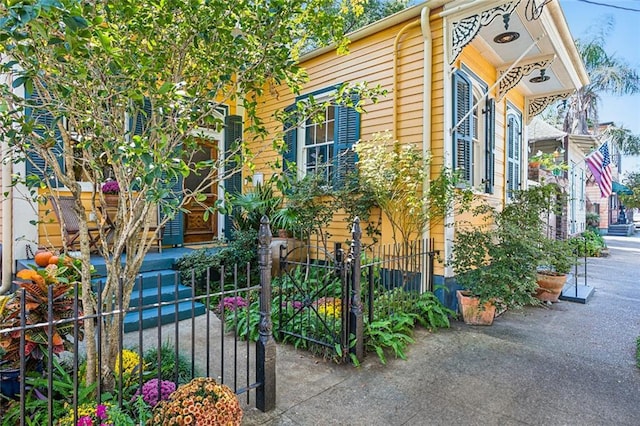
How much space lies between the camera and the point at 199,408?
2.15 metres

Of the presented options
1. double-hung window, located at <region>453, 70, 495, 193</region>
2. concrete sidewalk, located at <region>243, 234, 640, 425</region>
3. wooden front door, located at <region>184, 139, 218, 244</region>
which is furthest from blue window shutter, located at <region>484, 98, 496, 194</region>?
wooden front door, located at <region>184, 139, 218, 244</region>

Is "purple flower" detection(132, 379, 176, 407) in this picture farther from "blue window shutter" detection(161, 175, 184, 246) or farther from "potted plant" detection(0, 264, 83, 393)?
"blue window shutter" detection(161, 175, 184, 246)

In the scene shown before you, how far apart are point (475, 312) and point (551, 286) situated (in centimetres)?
208

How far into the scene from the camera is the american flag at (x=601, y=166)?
32.5 ft

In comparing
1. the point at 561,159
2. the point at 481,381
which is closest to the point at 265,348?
the point at 481,381

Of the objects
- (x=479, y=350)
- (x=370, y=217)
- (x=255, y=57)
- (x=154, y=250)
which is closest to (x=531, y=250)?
(x=479, y=350)

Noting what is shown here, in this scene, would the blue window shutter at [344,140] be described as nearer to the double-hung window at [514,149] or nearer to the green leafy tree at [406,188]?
the green leafy tree at [406,188]

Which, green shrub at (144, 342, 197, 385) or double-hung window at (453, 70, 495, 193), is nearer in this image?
green shrub at (144, 342, 197, 385)

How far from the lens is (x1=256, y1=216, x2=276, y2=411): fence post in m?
2.78

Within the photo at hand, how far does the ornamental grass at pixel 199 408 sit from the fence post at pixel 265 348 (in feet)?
1.58

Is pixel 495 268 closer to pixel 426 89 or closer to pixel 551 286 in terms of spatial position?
pixel 551 286

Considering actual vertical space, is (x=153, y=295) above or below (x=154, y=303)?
above

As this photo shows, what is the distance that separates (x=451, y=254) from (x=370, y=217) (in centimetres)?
139

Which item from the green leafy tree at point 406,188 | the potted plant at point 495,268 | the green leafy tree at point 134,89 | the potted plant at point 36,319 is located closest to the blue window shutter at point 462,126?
the green leafy tree at point 406,188
